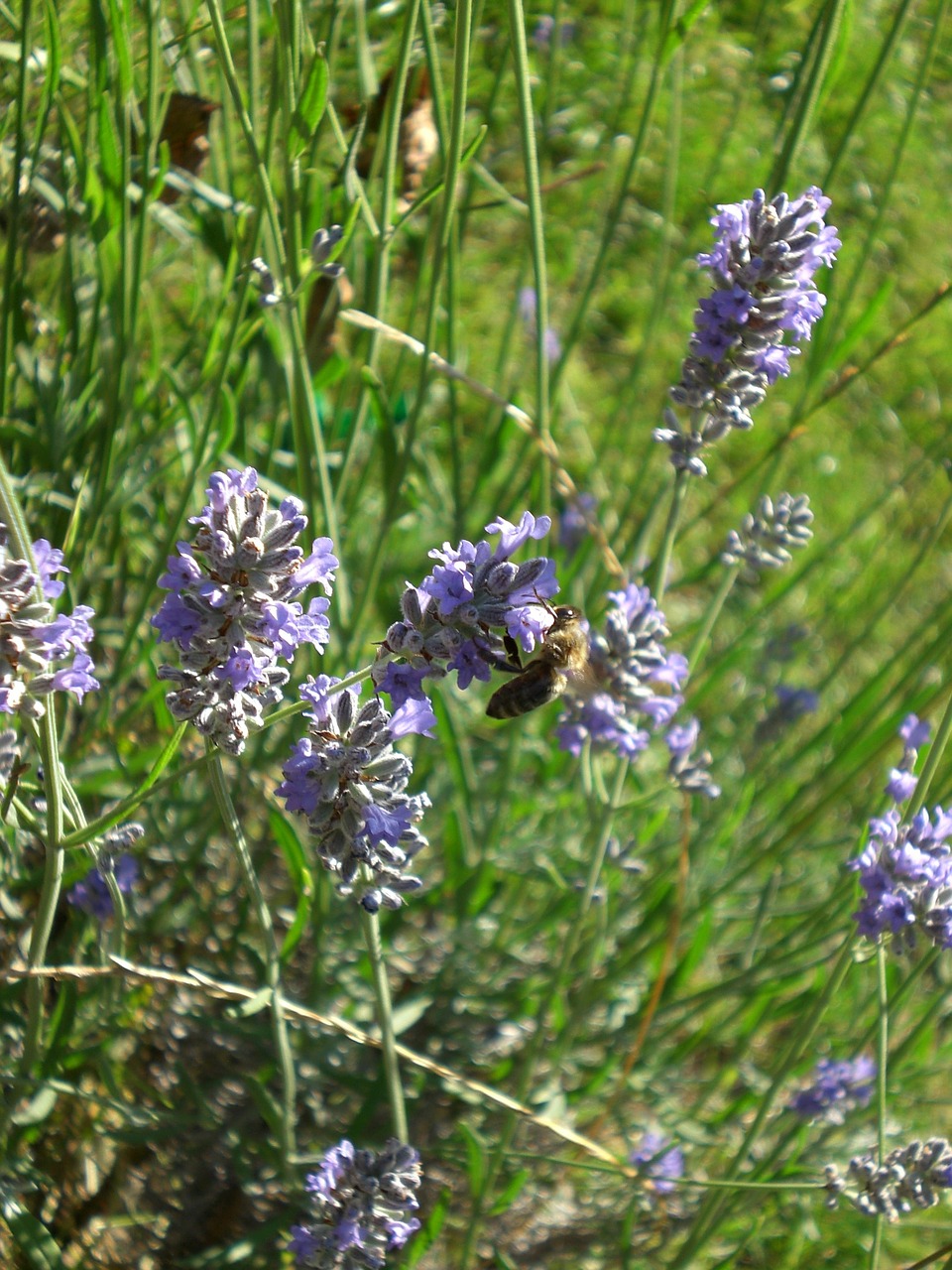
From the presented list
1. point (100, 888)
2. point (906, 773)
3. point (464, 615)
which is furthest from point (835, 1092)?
point (464, 615)

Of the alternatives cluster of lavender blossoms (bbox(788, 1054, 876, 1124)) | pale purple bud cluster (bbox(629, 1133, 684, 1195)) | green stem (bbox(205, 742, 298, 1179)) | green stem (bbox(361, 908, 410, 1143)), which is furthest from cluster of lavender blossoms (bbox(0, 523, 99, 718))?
cluster of lavender blossoms (bbox(788, 1054, 876, 1124))

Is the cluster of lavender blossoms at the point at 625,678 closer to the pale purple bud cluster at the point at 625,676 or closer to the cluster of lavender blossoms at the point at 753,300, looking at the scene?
the pale purple bud cluster at the point at 625,676

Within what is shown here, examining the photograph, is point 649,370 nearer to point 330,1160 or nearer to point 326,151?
point 326,151

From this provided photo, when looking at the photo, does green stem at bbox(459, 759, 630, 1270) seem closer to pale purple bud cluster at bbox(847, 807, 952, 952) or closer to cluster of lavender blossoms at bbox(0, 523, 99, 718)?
pale purple bud cluster at bbox(847, 807, 952, 952)

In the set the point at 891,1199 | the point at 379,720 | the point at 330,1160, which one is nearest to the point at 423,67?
the point at 379,720

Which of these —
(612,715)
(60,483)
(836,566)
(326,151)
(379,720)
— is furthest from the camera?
(836,566)

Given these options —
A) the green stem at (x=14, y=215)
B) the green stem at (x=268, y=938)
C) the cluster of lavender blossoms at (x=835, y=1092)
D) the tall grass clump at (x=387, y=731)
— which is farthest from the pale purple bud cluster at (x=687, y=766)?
the green stem at (x=14, y=215)
